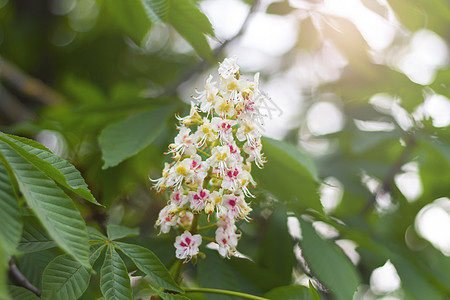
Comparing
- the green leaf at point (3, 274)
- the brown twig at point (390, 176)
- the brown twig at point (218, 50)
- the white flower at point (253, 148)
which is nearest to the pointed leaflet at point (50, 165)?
the green leaf at point (3, 274)

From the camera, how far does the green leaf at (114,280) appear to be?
877 millimetres

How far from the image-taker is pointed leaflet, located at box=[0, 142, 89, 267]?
711 millimetres

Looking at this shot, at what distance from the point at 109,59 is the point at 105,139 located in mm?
1957

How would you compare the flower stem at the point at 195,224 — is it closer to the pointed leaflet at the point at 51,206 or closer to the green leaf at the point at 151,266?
the green leaf at the point at 151,266

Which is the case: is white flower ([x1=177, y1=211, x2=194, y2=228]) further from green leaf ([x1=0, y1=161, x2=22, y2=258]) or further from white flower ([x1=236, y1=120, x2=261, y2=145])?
green leaf ([x1=0, y1=161, x2=22, y2=258])

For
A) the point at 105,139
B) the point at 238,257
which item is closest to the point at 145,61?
the point at 105,139

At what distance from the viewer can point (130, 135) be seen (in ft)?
4.52

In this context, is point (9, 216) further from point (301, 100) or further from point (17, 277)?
point (301, 100)

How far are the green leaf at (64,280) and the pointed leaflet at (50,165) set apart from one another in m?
0.16

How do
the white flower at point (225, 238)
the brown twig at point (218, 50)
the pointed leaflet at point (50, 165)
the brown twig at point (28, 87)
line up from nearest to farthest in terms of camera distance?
the pointed leaflet at point (50, 165) < the white flower at point (225, 238) < the brown twig at point (218, 50) < the brown twig at point (28, 87)

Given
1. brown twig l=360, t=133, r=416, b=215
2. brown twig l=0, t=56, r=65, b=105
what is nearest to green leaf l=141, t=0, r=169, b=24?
brown twig l=360, t=133, r=416, b=215

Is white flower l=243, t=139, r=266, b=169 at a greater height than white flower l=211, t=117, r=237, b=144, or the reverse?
white flower l=211, t=117, r=237, b=144

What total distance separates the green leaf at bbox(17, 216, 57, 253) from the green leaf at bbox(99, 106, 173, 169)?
27 centimetres

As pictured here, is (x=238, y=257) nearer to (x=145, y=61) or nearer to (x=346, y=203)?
(x=346, y=203)
